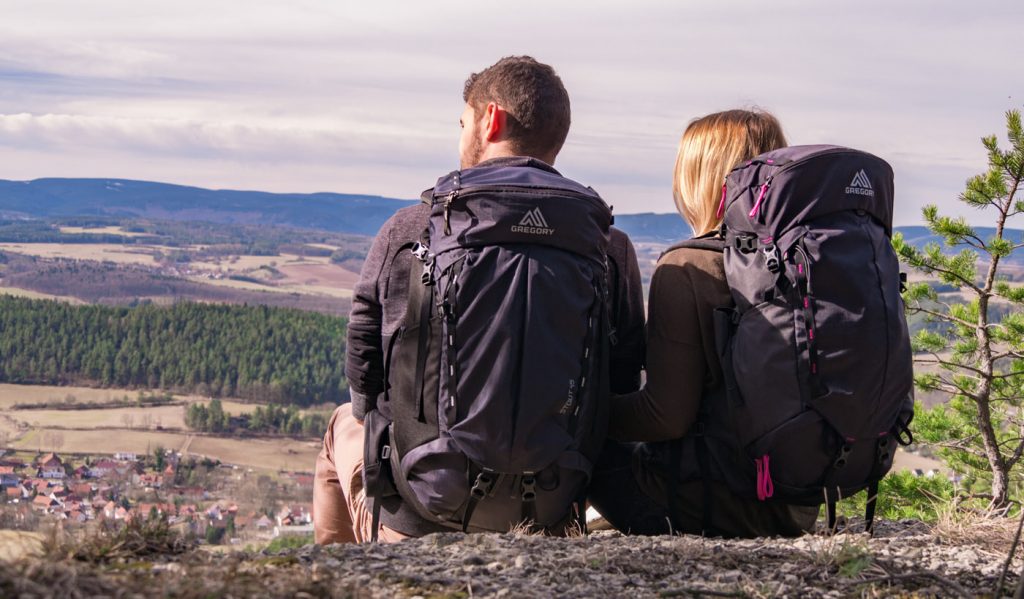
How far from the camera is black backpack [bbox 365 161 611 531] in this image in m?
3.80

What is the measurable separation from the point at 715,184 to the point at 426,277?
1.41 metres

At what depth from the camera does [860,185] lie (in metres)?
3.97

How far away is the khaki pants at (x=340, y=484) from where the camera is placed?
4629 mm

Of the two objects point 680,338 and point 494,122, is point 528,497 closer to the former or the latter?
point 680,338

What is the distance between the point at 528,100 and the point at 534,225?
834 millimetres

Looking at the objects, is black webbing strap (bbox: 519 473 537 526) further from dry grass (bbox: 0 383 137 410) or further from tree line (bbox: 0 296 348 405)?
dry grass (bbox: 0 383 137 410)

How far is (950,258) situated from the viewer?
8.56 metres

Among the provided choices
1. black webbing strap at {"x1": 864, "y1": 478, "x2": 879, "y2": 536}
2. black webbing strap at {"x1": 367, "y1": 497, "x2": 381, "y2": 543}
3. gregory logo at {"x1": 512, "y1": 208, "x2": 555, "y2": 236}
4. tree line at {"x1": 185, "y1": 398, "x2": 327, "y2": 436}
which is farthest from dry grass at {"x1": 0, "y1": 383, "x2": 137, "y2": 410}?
black webbing strap at {"x1": 864, "y1": 478, "x2": 879, "y2": 536}

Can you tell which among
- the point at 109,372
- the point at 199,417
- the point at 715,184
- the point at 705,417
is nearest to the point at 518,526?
the point at 705,417

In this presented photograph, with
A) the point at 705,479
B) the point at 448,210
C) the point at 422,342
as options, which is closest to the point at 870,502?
the point at 705,479

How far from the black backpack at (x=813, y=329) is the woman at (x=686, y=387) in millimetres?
132

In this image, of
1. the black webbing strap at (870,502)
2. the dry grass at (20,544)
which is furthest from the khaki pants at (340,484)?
the black webbing strap at (870,502)

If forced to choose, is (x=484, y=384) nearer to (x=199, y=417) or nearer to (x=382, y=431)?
(x=382, y=431)

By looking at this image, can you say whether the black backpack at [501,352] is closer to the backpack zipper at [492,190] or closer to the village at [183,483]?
the backpack zipper at [492,190]
